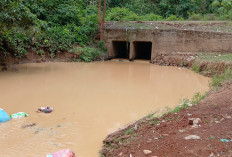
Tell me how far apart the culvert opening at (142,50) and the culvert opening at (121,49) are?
669mm

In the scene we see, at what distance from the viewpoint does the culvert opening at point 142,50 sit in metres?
16.4

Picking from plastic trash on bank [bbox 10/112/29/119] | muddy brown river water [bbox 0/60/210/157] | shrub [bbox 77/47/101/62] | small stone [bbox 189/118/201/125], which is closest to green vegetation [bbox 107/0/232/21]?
shrub [bbox 77/47/101/62]

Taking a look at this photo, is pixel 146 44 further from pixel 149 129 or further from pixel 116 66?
pixel 149 129

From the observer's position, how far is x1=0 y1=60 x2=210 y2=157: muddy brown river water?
4.80 m

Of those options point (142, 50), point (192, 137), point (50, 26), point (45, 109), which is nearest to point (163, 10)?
point (142, 50)

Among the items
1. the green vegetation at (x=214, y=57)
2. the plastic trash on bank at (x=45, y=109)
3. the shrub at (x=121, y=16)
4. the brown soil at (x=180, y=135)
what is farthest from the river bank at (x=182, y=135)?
the shrub at (x=121, y=16)

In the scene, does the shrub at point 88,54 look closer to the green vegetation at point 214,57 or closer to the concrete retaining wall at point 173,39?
the concrete retaining wall at point 173,39

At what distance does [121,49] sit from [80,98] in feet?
34.1

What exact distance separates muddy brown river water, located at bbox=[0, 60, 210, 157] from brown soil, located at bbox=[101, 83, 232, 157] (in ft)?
2.21

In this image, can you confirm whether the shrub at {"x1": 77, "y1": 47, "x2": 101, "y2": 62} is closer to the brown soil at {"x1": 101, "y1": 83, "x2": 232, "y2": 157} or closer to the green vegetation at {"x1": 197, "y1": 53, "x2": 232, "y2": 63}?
the green vegetation at {"x1": 197, "y1": 53, "x2": 232, "y2": 63}

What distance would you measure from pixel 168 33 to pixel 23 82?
333 inches

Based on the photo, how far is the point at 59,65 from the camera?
1320 cm

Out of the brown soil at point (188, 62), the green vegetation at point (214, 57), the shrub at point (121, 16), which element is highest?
the shrub at point (121, 16)

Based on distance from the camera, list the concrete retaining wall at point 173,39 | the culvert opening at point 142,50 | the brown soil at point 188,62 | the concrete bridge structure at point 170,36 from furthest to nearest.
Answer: the culvert opening at point 142,50 → the concrete bridge structure at point 170,36 → the concrete retaining wall at point 173,39 → the brown soil at point 188,62
